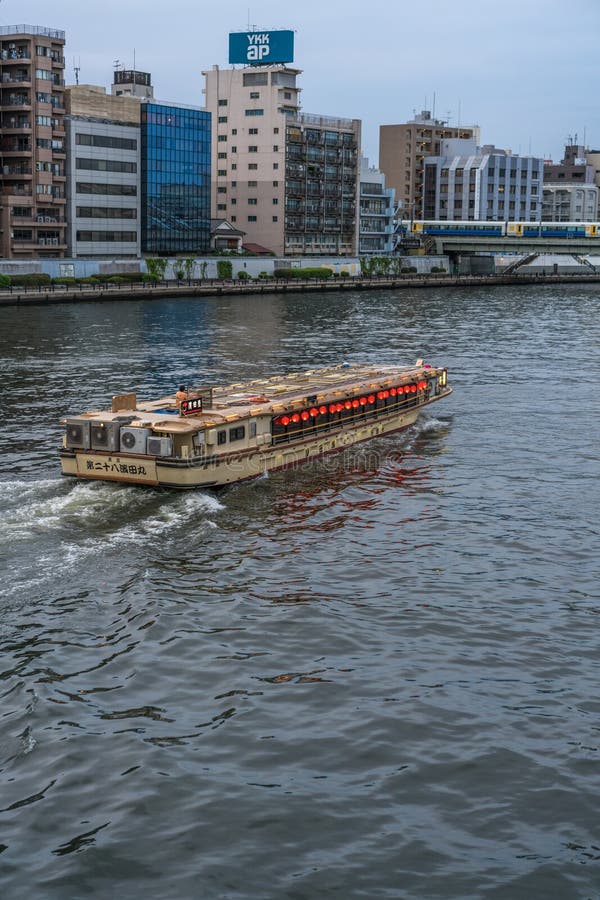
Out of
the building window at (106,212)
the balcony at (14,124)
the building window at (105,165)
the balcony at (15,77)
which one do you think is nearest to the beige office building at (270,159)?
the building window at (106,212)

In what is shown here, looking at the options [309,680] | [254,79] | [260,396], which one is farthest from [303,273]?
[309,680]

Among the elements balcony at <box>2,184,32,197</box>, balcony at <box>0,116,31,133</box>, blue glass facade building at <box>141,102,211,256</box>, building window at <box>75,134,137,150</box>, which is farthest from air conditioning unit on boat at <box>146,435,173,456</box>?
blue glass facade building at <box>141,102,211,256</box>

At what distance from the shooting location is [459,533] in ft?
116

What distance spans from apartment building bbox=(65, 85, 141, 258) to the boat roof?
94.0 m

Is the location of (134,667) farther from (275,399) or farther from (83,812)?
(275,399)

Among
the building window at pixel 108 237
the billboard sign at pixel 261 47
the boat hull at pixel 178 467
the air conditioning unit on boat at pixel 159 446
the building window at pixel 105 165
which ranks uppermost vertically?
the billboard sign at pixel 261 47

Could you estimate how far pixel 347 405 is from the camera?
155 ft

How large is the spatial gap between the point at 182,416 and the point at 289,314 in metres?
81.8

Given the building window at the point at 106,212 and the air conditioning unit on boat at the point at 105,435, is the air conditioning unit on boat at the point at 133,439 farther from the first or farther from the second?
the building window at the point at 106,212

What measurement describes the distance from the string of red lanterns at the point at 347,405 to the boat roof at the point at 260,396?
31cm

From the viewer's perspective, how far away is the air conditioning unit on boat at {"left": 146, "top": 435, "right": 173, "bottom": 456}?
36938 millimetres

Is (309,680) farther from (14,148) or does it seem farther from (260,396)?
(14,148)

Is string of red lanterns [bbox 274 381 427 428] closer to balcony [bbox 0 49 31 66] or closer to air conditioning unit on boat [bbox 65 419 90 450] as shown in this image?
air conditioning unit on boat [bbox 65 419 90 450]

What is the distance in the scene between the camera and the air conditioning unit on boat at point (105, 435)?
1470 inches
